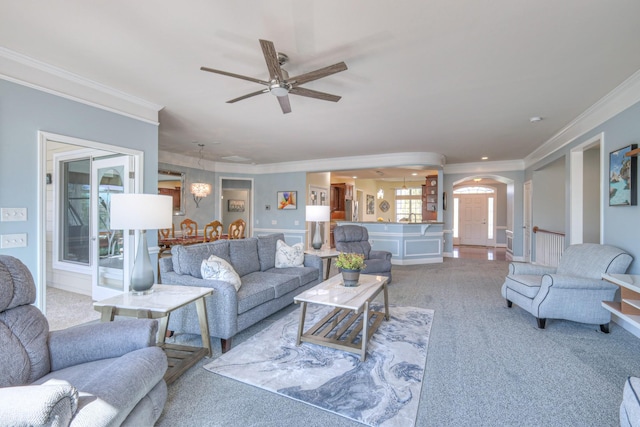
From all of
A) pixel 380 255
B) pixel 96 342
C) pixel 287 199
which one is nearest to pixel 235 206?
pixel 287 199

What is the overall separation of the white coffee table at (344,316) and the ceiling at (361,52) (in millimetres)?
2071

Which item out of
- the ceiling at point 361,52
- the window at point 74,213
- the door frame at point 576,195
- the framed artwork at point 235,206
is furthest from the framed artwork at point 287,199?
the door frame at point 576,195

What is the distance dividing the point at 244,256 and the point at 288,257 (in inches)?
24.6

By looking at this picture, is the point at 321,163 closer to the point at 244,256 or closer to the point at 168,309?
the point at 244,256

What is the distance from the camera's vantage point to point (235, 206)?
9875 mm

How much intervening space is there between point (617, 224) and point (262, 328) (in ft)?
13.3

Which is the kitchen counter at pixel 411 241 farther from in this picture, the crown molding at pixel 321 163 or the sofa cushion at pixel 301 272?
the sofa cushion at pixel 301 272

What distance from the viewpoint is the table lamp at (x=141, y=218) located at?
2.22 meters

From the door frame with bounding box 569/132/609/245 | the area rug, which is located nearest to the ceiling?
the door frame with bounding box 569/132/609/245

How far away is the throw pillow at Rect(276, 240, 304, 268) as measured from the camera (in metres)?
3.94

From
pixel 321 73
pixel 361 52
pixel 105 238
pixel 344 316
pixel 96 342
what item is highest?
pixel 361 52

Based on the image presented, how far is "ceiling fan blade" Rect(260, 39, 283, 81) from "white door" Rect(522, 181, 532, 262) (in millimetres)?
6943

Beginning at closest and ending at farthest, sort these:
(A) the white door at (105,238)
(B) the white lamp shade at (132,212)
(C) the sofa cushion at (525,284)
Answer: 1. (B) the white lamp shade at (132,212)
2. (C) the sofa cushion at (525,284)
3. (A) the white door at (105,238)

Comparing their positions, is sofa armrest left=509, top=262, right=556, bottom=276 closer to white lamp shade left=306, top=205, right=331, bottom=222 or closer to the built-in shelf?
the built-in shelf
